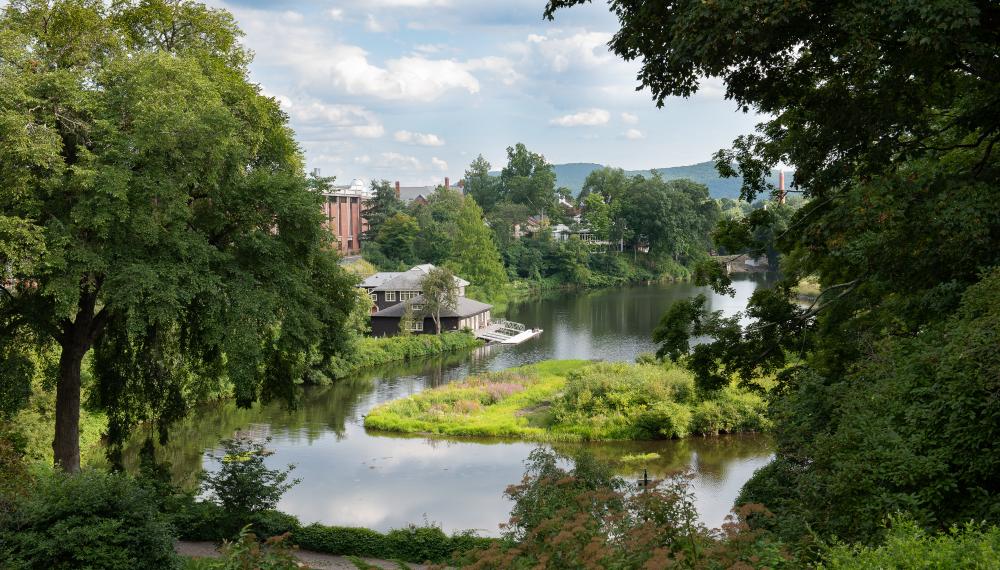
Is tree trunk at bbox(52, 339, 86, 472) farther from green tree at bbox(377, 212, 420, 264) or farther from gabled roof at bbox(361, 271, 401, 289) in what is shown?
green tree at bbox(377, 212, 420, 264)

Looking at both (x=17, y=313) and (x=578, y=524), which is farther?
(x=17, y=313)

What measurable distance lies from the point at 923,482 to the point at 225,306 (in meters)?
11.6

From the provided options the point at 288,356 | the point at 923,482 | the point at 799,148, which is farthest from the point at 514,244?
the point at 923,482

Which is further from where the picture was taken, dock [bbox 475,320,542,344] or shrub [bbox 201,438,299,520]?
dock [bbox 475,320,542,344]

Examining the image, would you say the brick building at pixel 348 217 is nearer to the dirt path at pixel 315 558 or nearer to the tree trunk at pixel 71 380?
the tree trunk at pixel 71 380

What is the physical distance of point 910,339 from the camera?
8.70 m

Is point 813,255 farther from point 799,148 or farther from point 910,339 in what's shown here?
point 910,339

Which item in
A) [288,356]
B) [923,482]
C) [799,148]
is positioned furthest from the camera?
[288,356]

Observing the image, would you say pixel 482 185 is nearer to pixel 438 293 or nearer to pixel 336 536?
pixel 438 293

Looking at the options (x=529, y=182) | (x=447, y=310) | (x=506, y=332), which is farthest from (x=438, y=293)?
(x=529, y=182)

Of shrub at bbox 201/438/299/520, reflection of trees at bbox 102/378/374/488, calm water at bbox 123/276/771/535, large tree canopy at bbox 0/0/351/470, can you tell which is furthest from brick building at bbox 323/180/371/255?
shrub at bbox 201/438/299/520

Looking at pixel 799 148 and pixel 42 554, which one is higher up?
pixel 799 148

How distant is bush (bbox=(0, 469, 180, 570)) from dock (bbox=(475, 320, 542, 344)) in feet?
116

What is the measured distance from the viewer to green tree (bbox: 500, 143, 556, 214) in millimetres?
93312
